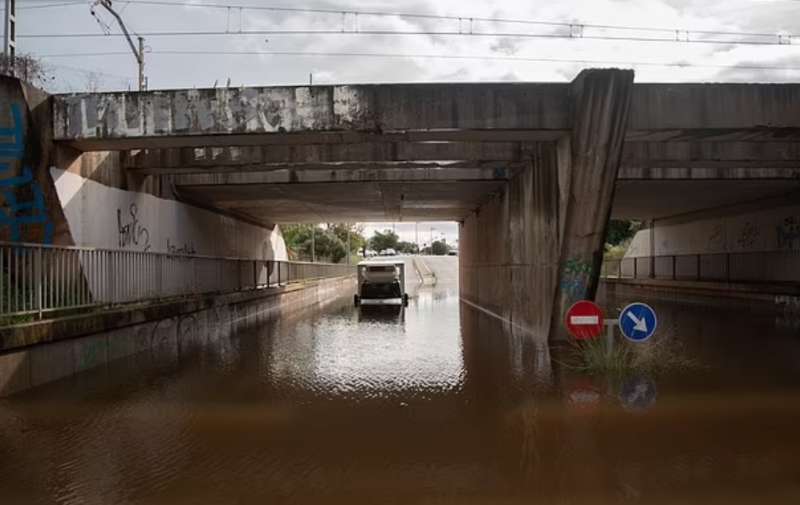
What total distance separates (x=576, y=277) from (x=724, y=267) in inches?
894

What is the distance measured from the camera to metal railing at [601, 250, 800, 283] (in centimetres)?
2755

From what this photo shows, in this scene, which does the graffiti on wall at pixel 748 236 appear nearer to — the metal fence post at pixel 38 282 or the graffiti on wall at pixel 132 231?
the graffiti on wall at pixel 132 231

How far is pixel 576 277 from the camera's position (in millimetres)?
13203

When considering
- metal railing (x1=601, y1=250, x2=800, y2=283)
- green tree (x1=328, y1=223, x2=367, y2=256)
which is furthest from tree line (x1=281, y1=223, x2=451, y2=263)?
metal railing (x1=601, y1=250, x2=800, y2=283)

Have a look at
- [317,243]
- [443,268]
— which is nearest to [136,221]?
[443,268]

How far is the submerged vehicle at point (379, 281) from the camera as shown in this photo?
3139cm

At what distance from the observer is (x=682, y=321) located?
2042cm

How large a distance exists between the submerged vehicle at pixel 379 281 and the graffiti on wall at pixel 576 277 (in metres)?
18.1

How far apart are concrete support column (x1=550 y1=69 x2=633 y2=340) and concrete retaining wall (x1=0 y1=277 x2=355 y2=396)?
844cm

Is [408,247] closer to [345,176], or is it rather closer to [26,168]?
[345,176]

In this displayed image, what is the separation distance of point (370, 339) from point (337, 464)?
33.9 ft

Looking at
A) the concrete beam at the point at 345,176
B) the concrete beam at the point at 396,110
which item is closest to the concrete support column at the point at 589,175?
the concrete beam at the point at 396,110

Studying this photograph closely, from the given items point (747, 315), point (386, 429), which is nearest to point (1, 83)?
point (386, 429)

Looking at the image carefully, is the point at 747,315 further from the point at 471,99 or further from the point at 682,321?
the point at 471,99
